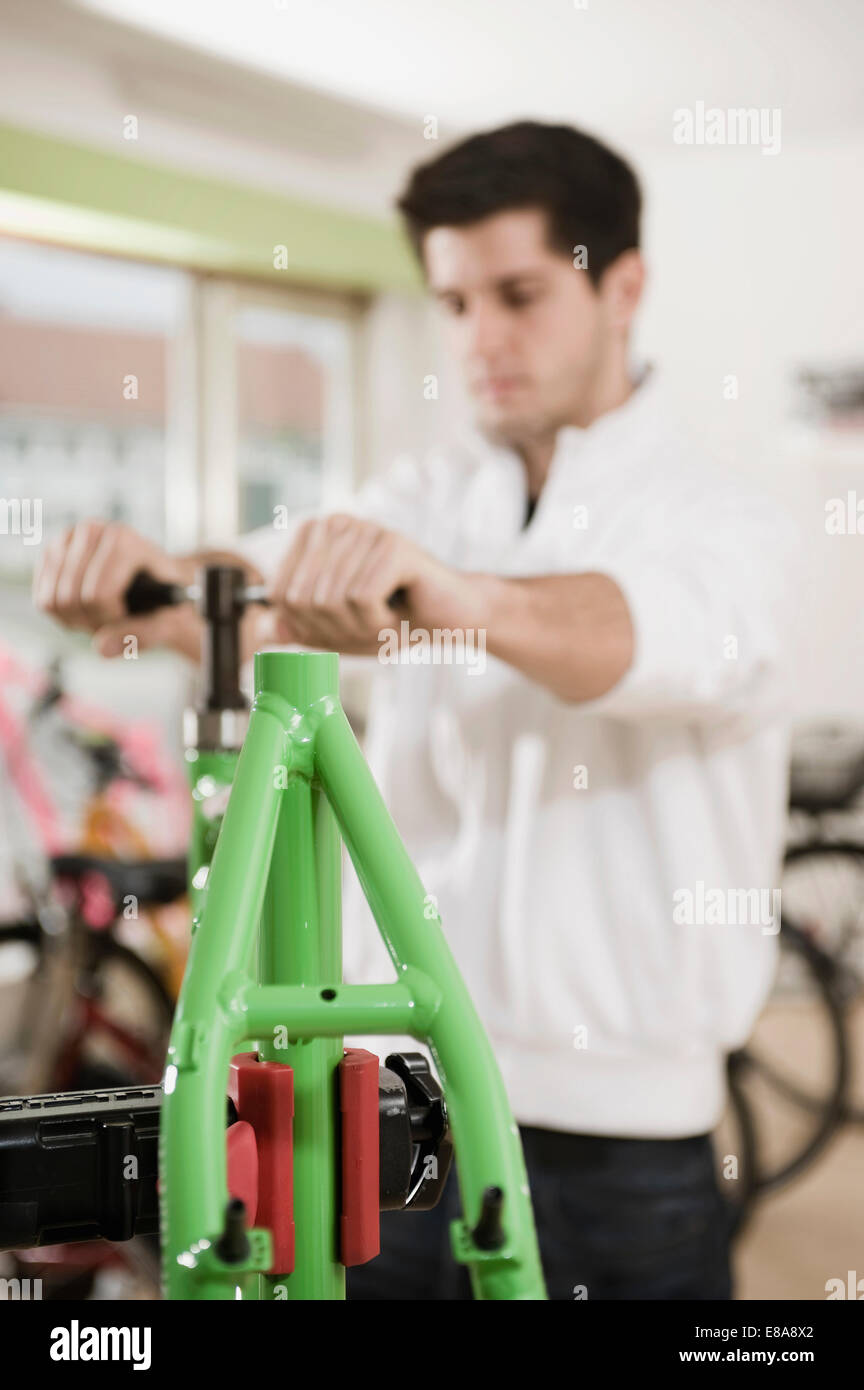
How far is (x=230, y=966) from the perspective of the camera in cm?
34

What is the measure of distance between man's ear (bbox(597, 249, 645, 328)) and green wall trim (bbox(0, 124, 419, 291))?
1.53 metres

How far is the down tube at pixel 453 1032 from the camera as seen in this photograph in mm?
325

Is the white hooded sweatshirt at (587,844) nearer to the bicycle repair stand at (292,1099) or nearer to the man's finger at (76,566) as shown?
the man's finger at (76,566)

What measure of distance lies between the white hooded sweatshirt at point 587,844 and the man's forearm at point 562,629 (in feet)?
0.61

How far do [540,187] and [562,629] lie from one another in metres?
0.41

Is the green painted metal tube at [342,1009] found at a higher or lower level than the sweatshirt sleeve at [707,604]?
lower

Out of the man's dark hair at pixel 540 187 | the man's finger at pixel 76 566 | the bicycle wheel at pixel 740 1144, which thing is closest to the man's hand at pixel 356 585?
the man's finger at pixel 76 566

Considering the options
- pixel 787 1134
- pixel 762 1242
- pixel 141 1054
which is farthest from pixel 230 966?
pixel 787 1134

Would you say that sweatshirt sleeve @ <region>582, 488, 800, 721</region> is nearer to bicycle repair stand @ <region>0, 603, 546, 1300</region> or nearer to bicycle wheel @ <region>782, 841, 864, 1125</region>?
bicycle repair stand @ <region>0, 603, 546, 1300</region>

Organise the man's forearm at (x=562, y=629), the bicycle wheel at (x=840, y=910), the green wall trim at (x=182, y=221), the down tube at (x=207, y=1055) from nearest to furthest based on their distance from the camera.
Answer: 1. the down tube at (x=207, y=1055)
2. the man's forearm at (x=562, y=629)
3. the bicycle wheel at (x=840, y=910)
4. the green wall trim at (x=182, y=221)

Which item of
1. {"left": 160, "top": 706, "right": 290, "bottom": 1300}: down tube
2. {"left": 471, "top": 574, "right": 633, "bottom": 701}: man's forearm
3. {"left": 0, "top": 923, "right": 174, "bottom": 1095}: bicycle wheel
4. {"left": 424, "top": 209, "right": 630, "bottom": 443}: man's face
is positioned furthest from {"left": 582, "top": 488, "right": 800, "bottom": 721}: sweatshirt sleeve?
{"left": 0, "top": 923, "right": 174, "bottom": 1095}: bicycle wheel

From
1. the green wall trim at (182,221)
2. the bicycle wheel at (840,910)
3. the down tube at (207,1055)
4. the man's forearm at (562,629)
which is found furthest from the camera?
the green wall trim at (182,221)

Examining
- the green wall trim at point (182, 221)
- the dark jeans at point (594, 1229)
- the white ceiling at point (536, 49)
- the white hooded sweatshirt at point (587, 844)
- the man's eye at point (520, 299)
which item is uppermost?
the white ceiling at point (536, 49)

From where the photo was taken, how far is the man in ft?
3.01
